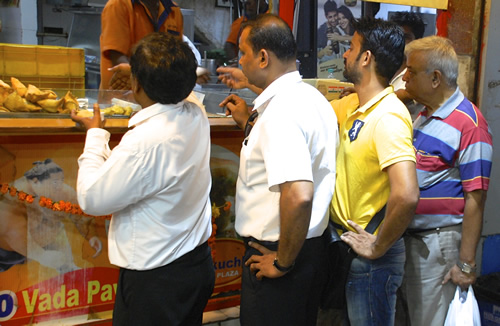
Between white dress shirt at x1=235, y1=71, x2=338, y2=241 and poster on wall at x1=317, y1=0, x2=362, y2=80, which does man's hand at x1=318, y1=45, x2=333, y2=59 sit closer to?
poster on wall at x1=317, y1=0, x2=362, y2=80

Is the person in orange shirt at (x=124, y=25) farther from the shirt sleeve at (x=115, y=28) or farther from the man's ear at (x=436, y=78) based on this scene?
the man's ear at (x=436, y=78)

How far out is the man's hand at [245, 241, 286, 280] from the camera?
71.9 inches

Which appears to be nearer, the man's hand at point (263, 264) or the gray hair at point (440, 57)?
the man's hand at point (263, 264)

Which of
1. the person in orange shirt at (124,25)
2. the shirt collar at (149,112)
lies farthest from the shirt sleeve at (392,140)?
the person in orange shirt at (124,25)

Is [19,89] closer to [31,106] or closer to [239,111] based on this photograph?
[31,106]

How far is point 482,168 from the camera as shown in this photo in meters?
2.31

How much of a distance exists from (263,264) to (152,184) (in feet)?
1.60

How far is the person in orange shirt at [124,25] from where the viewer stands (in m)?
3.45

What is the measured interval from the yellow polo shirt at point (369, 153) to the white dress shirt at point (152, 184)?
1.85 ft

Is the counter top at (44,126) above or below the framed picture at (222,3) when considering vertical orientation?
below

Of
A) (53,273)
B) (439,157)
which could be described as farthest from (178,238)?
(439,157)

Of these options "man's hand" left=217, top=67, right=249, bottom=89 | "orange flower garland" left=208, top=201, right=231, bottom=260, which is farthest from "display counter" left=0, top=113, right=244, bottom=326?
"orange flower garland" left=208, top=201, right=231, bottom=260

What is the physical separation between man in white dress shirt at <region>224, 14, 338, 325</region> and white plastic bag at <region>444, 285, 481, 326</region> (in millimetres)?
855

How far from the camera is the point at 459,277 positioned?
7.86 ft
